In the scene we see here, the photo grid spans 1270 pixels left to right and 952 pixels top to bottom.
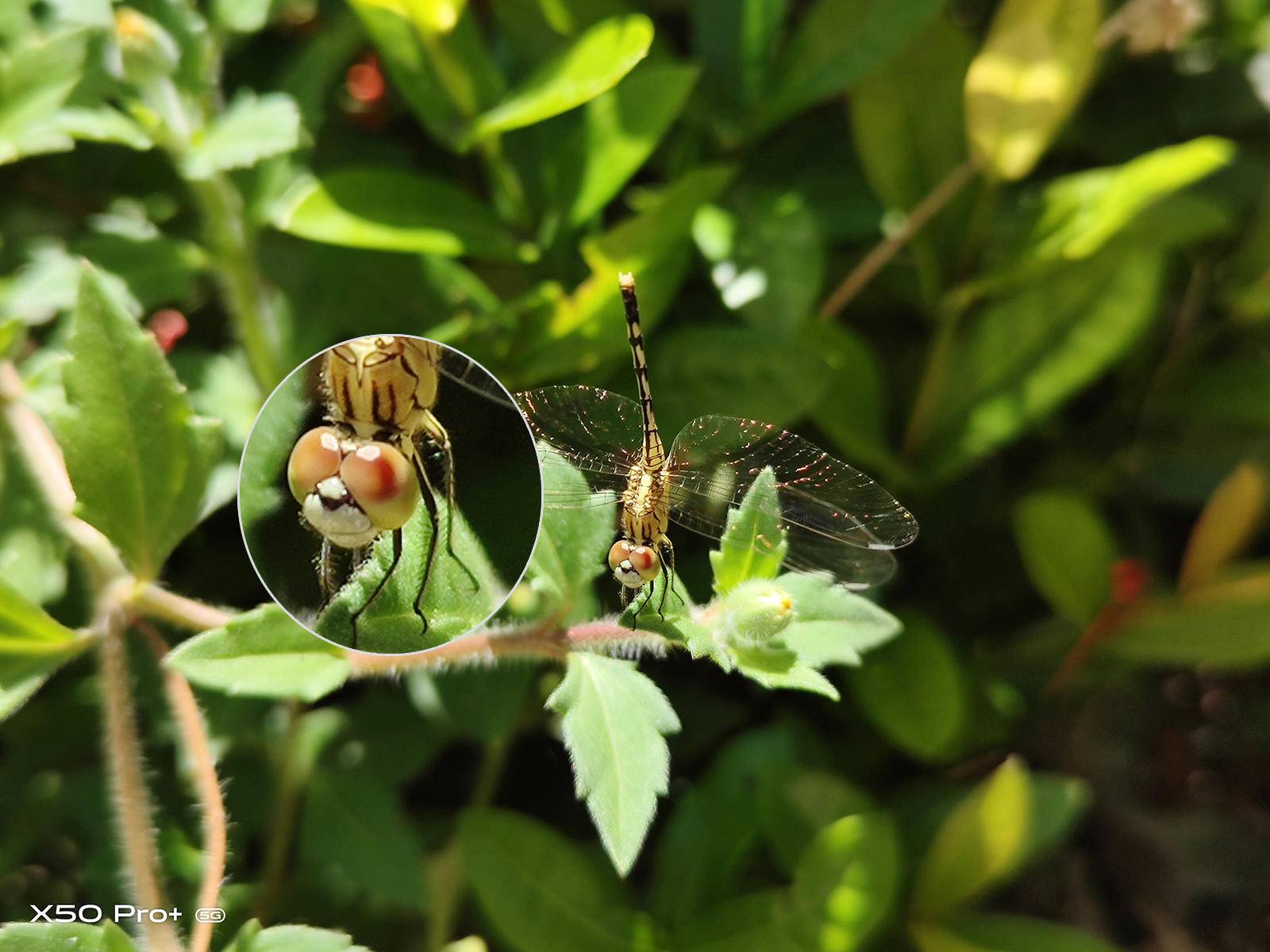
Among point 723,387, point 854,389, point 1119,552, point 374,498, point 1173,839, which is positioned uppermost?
Answer: point 374,498

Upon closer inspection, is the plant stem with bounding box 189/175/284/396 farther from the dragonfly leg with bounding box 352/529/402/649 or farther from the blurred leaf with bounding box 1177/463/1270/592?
the blurred leaf with bounding box 1177/463/1270/592

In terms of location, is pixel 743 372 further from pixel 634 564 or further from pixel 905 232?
pixel 634 564

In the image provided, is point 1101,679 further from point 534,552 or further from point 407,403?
point 407,403

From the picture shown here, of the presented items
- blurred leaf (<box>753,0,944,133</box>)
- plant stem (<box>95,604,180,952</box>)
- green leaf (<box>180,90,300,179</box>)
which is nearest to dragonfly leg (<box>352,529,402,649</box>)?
plant stem (<box>95,604,180,952</box>)

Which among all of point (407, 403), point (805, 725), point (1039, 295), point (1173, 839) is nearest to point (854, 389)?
point (1039, 295)

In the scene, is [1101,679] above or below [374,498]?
below

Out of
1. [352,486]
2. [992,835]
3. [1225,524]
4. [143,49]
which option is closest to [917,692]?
[992,835]
